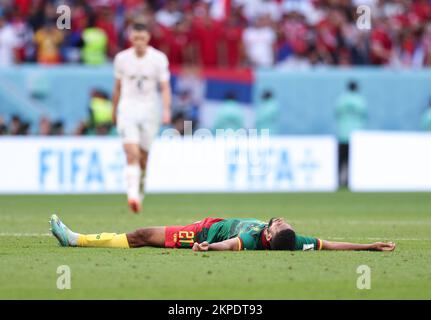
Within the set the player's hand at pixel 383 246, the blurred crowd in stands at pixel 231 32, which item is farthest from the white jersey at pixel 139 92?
the blurred crowd in stands at pixel 231 32

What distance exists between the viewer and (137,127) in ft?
55.1

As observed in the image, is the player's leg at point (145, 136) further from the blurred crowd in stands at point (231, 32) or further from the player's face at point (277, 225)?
the blurred crowd in stands at point (231, 32)

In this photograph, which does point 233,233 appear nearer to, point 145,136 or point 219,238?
point 219,238

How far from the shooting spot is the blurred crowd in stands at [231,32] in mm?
26953

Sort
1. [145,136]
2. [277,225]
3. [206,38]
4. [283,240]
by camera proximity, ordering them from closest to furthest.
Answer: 1. [277,225]
2. [283,240]
3. [145,136]
4. [206,38]

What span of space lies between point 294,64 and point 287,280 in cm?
1873

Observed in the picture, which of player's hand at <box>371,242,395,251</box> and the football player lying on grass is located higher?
the football player lying on grass

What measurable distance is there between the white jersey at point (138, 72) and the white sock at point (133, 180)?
0.96 m

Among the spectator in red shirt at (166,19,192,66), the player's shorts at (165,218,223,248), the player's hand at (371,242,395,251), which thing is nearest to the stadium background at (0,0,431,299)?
the spectator in red shirt at (166,19,192,66)

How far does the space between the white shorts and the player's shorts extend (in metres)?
5.03

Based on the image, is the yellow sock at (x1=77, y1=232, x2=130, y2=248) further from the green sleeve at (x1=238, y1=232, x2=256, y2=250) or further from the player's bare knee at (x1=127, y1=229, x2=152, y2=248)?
the green sleeve at (x1=238, y1=232, x2=256, y2=250)

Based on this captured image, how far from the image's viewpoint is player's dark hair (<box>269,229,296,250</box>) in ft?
36.2

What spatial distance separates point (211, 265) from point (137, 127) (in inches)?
252

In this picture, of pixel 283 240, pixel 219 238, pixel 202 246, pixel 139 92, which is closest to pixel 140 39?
pixel 139 92
